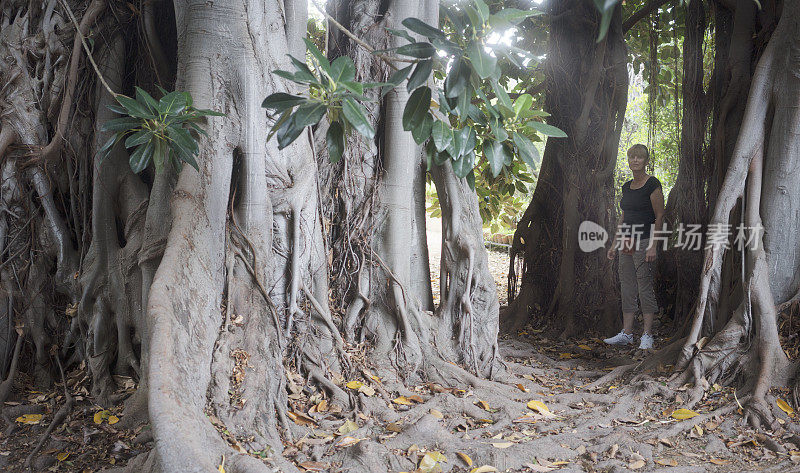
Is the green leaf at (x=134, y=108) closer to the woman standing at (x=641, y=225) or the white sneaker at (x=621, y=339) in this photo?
the woman standing at (x=641, y=225)

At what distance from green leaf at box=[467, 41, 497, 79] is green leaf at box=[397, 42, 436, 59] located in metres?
0.17

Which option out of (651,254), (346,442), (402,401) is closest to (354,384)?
(402,401)

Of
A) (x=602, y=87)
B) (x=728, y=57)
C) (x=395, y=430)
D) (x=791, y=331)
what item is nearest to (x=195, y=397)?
(x=395, y=430)

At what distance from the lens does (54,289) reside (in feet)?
10.9

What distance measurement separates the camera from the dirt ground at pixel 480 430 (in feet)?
8.81

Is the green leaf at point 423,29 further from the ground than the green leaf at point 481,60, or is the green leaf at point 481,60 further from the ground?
the green leaf at point 423,29

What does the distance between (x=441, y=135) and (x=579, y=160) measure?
3286 millimetres

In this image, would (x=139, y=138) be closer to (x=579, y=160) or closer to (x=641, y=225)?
(x=641, y=225)

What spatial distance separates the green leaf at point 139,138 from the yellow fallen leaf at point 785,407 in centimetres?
342

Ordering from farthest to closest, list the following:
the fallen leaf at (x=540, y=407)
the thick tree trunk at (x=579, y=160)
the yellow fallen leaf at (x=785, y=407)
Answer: the thick tree trunk at (x=579, y=160) < the fallen leaf at (x=540, y=407) < the yellow fallen leaf at (x=785, y=407)

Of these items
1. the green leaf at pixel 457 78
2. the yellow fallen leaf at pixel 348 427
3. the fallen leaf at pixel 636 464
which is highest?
the green leaf at pixel 457 78

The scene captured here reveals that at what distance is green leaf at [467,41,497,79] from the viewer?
6.64 feet

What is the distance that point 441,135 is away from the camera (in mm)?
2619

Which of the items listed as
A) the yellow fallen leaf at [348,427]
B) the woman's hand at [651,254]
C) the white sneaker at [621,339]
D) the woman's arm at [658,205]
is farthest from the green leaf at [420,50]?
the white sneaker at [621,339]
